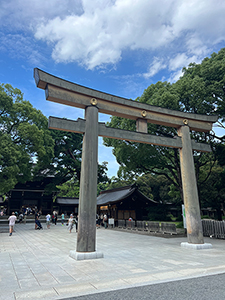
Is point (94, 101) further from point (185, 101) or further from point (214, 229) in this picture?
point (214, 229)

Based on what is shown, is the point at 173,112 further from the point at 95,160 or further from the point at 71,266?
the point at 71,266

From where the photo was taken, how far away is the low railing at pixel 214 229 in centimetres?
1348

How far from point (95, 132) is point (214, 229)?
443 inches

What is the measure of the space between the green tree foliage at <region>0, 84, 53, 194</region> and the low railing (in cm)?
1696

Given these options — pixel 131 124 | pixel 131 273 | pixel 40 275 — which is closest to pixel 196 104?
pixel 131 124

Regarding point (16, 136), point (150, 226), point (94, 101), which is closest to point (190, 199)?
point (94, 101)

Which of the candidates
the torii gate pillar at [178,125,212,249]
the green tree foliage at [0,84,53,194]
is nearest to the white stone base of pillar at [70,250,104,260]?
the torii gate pillar at [178,125,212,249]

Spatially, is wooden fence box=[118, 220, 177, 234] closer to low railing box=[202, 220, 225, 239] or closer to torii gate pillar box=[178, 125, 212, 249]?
low railing box=[202, 220, 225, 239]

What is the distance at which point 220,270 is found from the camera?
603 centimetres

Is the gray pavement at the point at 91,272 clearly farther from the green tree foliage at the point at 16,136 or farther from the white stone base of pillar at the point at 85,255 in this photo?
the green tree foliage at the point at 16,136

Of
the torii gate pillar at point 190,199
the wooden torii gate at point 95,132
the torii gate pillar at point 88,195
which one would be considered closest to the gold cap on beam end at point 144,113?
the wooden torii gate at point 95,132

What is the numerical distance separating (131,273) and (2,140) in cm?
1733

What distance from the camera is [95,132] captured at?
29.5 ft

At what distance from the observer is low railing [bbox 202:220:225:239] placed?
1348cm
